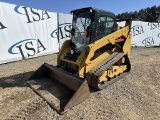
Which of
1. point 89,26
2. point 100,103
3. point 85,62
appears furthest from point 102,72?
point 89,26

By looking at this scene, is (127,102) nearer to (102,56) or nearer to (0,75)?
(102,56)

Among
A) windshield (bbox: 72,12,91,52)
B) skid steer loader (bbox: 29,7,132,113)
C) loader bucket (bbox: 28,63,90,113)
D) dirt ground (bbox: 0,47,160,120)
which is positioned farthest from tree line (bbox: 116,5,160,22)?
loader bucket (bbox: 28,63,90,113)

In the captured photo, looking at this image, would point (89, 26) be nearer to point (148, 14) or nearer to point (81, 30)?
point (81, 30)

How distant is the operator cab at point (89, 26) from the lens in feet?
15.1

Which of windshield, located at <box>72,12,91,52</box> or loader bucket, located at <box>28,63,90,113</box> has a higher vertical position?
windshield, located at <box>72,12,91,52</box>

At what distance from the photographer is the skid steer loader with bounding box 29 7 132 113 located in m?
3.98

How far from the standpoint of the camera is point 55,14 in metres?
10.2

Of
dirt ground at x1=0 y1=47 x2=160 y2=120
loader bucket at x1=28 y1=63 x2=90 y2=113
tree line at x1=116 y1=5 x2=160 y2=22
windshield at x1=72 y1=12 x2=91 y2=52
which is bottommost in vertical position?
dirt ground at x1=0 y1=47 x2=160 y2=120

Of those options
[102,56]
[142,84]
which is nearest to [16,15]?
[102,56]

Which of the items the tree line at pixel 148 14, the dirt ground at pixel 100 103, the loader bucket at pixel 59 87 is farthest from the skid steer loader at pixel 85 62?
the tree line at pixel 148 14

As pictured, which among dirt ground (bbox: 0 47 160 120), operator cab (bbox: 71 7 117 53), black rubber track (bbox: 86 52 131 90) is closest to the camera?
dirt ground (bbox: 0 47 160 120)

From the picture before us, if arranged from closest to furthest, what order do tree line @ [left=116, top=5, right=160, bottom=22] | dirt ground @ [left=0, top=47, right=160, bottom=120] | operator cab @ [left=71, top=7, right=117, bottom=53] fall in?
dirt ground @ [left=0, top=47, right=160, bottom=120], operator cab @ [left=71, top=7, right=117, bottom=53], tree line @ [left=116, top=5, right=160, bottom=22]

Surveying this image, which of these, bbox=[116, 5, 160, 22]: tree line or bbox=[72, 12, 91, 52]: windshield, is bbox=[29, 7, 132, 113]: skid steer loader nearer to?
bbox=[72, 12, 91, 52]: windshield

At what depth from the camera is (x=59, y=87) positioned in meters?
4.46
